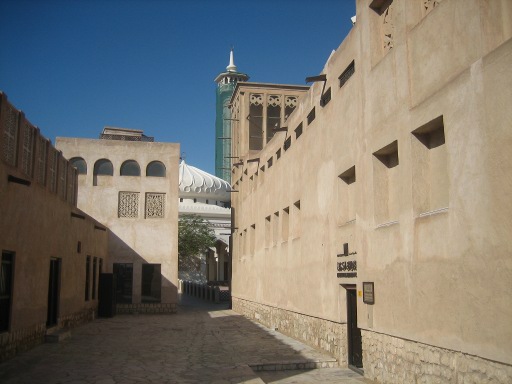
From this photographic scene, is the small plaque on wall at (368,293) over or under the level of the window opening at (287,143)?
under

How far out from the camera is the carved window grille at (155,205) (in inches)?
981

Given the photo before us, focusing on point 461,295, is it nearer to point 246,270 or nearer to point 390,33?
point 390,33

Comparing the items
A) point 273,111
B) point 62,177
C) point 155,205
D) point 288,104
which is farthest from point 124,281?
point 288,104

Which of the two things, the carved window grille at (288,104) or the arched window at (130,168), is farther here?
the carved window grille at (288,104)

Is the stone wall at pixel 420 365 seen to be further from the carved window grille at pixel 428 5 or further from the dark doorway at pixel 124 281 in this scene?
the dark doorway at pixel 124 281

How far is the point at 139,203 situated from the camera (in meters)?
24.8

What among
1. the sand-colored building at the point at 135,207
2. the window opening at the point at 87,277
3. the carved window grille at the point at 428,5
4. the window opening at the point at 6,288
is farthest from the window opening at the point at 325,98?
the sand-colored building at the point at 135,207

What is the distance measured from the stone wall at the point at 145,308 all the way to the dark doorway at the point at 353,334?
1432 cm

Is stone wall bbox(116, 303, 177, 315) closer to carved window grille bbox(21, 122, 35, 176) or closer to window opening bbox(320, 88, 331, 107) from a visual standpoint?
carved window grille bbox(21, 122, 35, 176)

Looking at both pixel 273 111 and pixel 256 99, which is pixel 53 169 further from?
pixel 273 111

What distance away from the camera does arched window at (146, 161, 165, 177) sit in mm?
25172

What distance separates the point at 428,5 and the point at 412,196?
2.84 metres

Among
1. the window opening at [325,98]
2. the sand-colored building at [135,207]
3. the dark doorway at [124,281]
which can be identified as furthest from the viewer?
the sand-colored building at [135,207]

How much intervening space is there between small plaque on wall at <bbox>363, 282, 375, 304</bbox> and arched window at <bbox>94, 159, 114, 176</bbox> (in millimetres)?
17353
